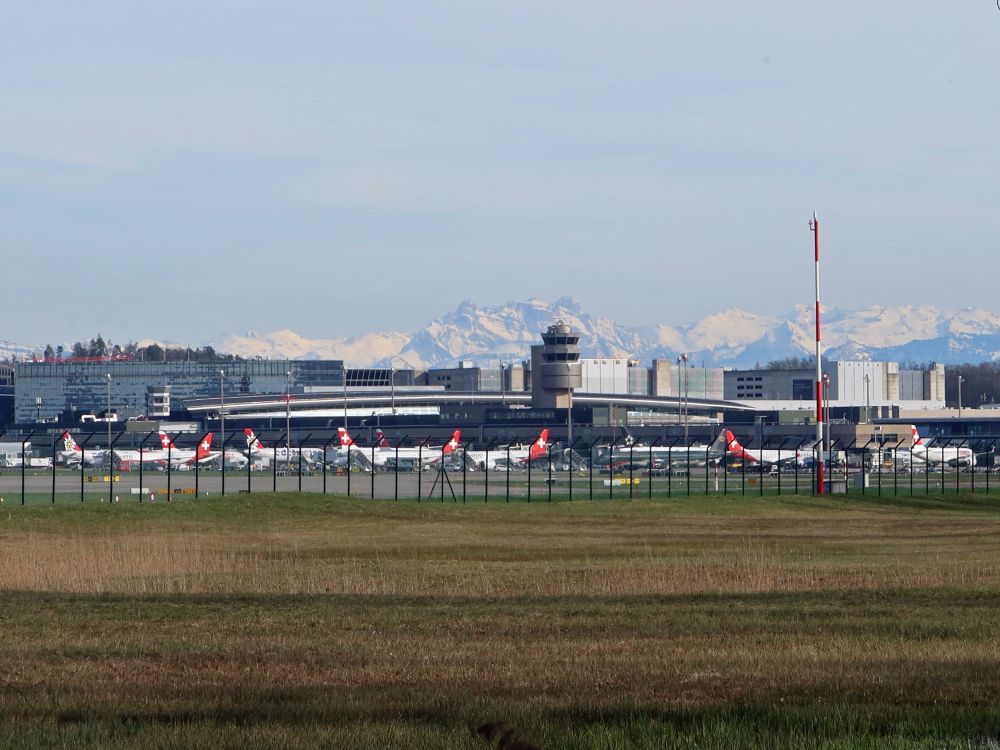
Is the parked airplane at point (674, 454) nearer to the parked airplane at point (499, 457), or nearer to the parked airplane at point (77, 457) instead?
the parked airplane at point (499, 457)

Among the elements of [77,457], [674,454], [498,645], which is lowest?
[77,457]

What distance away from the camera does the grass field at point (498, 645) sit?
12742 millimetres

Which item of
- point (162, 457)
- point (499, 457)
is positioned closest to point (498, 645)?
point (499, 457)

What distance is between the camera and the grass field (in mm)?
12742

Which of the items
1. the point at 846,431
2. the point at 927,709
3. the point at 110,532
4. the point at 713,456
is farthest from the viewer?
the point at 846,431

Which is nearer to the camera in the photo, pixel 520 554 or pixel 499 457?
pixel 520 554

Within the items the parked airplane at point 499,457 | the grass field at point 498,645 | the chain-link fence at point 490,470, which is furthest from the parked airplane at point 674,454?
the grass field at point 498,645

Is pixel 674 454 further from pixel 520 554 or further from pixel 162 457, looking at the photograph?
pixel 520 554

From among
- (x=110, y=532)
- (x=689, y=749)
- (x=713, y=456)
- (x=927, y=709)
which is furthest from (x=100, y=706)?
(x=713, y=456)

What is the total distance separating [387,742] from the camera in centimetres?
1196

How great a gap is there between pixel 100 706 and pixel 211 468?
134 meters

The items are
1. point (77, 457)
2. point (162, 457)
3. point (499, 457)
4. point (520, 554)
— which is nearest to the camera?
point (520, 554)

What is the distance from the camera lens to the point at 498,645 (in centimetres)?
1966

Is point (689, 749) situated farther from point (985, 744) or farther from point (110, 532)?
point (110, 532)
